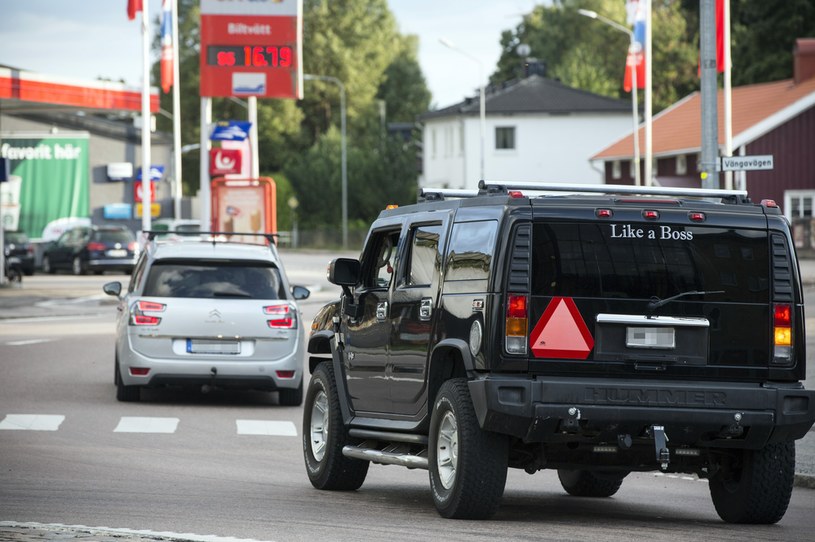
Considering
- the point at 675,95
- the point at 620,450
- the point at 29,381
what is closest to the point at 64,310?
the point at 29,381

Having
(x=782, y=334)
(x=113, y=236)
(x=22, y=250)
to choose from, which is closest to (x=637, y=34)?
(x=113, y=236)

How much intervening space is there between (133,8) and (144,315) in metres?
26.4

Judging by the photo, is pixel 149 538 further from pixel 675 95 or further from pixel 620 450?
pixel 675 95

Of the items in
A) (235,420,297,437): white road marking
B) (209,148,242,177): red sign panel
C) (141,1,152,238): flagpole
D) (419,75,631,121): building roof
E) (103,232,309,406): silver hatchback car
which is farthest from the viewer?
(419,75,631,121): building roof

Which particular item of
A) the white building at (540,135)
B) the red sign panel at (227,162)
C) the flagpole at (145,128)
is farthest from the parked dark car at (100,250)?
the white building at (540,135)

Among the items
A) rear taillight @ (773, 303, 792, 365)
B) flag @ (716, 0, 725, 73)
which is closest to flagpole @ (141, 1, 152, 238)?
flag @ (716, 0, 725, 73)

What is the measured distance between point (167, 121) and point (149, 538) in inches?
4432

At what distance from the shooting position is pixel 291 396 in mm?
18531

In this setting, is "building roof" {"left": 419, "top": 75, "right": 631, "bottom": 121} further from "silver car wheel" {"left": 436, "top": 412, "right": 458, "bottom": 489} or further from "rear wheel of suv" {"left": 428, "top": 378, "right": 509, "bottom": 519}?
"rear wheel of suv" {"left": 428, "top": 378, "right": 509, "bottom": 519}

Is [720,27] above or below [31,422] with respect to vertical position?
above

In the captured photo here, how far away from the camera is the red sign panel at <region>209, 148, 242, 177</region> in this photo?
165ft

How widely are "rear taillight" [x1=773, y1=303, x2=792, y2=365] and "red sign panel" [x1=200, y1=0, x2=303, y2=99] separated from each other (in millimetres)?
33969

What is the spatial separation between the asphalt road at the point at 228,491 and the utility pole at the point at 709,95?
505cm

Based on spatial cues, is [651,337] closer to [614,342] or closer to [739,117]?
[614,342]
